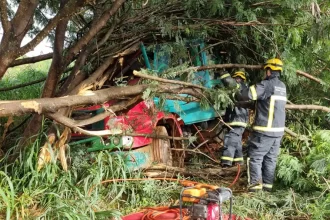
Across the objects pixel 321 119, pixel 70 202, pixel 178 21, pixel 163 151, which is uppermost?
pixel 178 21

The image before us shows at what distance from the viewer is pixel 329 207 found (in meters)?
4.17

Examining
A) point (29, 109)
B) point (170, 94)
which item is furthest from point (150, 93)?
point (29, 109)

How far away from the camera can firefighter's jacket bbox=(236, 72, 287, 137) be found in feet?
16.0

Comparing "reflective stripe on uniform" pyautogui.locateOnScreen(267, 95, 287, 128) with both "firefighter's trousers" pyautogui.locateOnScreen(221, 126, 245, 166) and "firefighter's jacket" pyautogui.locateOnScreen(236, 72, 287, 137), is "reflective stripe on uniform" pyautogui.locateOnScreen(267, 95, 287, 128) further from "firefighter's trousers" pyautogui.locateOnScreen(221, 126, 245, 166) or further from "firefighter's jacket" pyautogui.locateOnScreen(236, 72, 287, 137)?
"firefighter's trousers" pyautogui.locateOnScreen(221, 126, 245, 166)

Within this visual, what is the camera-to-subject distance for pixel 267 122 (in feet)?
16.3

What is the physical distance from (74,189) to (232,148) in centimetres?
256

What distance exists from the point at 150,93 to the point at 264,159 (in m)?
2.14

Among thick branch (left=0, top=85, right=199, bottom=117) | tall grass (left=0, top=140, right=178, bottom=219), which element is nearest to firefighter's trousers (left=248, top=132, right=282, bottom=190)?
tall grass (left=0, top=140, right=178, bottom=219)

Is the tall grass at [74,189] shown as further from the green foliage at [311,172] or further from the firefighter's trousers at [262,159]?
the green foliage at [311,172]

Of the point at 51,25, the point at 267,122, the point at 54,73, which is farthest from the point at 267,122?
the point at 51,25

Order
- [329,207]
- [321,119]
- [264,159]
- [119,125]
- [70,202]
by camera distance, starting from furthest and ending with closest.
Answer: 1. [321,119]
2. [264,159]
3. [119,125]
4. [329,207]
5. [70,202]

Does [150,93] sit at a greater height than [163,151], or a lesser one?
greater

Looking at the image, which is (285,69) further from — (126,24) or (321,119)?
(126,24)

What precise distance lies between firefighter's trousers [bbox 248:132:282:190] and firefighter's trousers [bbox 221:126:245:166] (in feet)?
1.64
